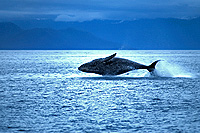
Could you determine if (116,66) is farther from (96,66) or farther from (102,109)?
(102,109)

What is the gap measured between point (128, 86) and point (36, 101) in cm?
951

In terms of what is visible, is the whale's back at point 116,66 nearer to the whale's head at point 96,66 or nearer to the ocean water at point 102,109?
the whale's head at point 96,66

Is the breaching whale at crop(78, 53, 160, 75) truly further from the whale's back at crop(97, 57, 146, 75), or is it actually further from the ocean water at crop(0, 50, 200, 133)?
the ocean water at crop(0, 50, 200, 133)

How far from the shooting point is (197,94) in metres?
24.8

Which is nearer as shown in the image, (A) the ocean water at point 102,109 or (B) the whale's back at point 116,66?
(A) the ocean water at point 102,109

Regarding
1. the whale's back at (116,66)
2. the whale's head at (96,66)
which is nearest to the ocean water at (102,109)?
the whale's head at (96,66)

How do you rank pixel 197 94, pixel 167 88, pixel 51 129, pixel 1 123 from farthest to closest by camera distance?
pixel 167 88
pixel 197 94
pixel 1 123
pixel 51 129

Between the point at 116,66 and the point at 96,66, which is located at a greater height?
the point at 116,66

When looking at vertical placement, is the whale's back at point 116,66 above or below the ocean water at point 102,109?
above

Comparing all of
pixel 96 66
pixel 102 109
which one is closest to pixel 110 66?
pixel 96 66

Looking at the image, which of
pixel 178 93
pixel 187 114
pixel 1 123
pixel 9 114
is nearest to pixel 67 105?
pixel 9 114

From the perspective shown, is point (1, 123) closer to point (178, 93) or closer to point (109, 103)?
point (109, 103)

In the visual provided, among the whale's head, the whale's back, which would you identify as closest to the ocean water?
the whale's head

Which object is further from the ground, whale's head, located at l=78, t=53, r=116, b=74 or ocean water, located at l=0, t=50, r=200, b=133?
whale's head, located at l=78, t=53, r=116, b=74
